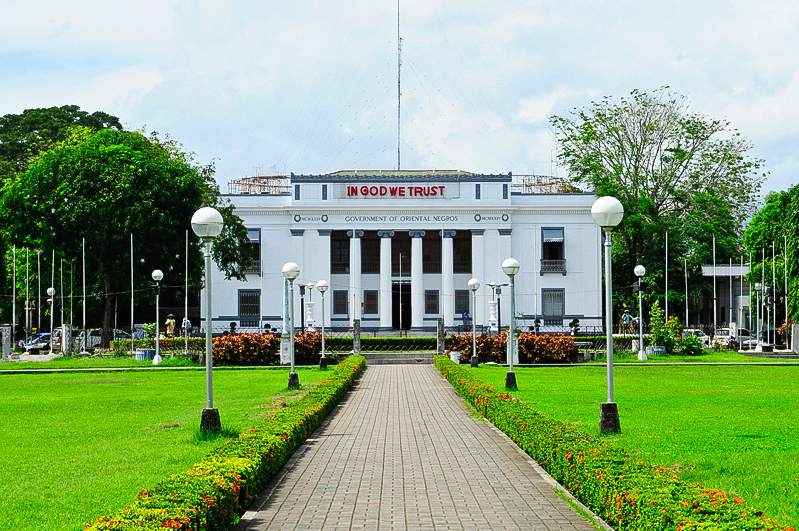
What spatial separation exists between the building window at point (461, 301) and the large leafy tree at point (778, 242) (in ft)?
55.0

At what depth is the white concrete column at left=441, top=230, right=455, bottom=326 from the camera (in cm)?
5622

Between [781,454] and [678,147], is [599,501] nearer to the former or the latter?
[781,454]

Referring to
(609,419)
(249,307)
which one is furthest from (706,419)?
(249,307)

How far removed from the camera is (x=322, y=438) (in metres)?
13.3

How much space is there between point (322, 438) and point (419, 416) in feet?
11.2

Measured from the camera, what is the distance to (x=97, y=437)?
12750 millimetres

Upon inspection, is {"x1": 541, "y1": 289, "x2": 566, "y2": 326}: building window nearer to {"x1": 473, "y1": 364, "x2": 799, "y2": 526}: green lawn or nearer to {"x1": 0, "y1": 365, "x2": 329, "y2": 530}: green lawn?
{"x1": 473, "y1": 364, "x2": 799, "y2": 526}: green lawn

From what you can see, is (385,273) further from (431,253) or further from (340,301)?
(431,253)

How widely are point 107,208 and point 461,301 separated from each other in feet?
79.3

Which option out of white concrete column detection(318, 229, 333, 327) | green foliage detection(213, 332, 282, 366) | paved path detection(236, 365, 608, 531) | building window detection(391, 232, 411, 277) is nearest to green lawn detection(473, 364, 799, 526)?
paved path detection(236, 365, 608, 531)

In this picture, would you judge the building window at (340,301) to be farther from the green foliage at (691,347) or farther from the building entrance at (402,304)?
the green foliage at (691,347)

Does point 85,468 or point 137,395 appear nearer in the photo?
point 85,468

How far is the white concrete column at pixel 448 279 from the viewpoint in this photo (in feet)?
184

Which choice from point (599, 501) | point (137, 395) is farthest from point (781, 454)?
point (137, 395)
